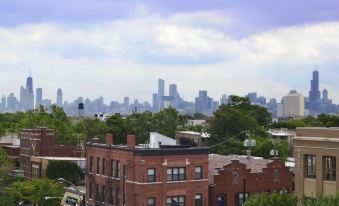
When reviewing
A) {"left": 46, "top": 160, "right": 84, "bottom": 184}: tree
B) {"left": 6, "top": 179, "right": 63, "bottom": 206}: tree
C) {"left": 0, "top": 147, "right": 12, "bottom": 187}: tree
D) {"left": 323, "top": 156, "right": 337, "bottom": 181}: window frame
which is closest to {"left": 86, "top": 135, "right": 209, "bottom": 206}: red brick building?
{"left": 6, "top": 179, "right": 63, "bottom": 206}: tree

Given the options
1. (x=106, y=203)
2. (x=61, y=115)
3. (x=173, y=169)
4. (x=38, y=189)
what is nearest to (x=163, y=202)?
(x=173, y=169)

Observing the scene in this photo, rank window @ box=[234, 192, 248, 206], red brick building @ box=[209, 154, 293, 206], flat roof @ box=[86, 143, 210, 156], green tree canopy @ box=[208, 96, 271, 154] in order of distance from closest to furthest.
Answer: flat roof @ box=[86, 143, 210, 156]
red brick building @ box=[209, 154, 293, 206]
window @ box=[234, 192, 248, 206]
green tree canopy @ box=[208, 96, 271, 154]

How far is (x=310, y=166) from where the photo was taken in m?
38.6

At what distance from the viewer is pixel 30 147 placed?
9662 cm

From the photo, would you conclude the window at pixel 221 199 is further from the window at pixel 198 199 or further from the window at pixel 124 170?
the window at pixel 124 170

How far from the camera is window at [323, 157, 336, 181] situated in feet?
122

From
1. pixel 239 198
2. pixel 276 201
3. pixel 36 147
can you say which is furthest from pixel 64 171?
pixel 276 201

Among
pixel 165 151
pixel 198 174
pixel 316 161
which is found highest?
pixel 316 161

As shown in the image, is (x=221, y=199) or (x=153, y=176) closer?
(x=153, y=176)

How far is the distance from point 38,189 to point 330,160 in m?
41.5

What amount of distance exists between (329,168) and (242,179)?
27.8 m

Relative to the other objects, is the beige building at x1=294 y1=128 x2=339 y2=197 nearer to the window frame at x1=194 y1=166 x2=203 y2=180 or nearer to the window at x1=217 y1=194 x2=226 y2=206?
the window frame at x1=194 y1=166 x2=203 y2=180

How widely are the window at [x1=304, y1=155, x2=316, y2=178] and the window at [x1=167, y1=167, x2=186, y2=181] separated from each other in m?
Answer: 23.0

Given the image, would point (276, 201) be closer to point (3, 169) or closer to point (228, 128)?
point (3, 169)
